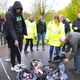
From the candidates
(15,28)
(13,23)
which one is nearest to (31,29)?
(15,28)

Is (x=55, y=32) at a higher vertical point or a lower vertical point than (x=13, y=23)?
lower

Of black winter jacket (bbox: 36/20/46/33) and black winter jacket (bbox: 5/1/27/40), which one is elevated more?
black winter jacket (bbox: 5/1/27/40)

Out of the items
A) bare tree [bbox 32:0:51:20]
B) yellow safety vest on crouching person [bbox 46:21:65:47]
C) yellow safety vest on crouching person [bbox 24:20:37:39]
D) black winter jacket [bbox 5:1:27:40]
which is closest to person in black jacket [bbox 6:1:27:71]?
black winter jacket [bbox 5:1:27:40]

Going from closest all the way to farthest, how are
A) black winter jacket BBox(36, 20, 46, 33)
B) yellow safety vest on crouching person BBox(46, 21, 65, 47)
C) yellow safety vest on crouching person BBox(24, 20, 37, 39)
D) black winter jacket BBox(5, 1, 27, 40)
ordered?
black winter jacket BBox(5, 1, 27, 40), yellow safety vest on crouching person BBox(46, 21, 65, 47), yellow safety vest on crouching person BBox(24, 20, 37, 39), black winter jacket BBox(36, 20, 46, 33)

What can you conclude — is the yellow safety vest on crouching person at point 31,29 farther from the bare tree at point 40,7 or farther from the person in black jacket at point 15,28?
the bare tree at point 40,7

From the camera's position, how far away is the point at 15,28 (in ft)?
30.5

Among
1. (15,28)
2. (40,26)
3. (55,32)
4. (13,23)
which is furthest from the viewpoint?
(40,26)

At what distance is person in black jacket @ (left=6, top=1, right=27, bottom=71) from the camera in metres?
8.98

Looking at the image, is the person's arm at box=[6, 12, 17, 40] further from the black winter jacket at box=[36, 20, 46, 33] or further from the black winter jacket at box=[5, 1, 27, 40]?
the black winter jacket at box=[36, 20, 46, 33]

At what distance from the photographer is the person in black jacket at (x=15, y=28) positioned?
898cm

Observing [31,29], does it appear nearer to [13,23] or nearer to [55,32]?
[55,32]

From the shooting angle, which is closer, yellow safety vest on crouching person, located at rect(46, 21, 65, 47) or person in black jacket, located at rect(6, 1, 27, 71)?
person in black jacket, located at rect(6, 1, 27, 71)

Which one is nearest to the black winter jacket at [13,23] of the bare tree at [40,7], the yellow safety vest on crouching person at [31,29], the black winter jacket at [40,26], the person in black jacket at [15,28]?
the person in black jacket at [15,28]

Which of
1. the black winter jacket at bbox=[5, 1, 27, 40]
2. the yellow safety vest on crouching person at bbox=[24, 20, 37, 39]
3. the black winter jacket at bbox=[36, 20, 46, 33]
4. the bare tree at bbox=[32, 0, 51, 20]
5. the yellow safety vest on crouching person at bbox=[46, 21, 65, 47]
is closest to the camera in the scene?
the black winter jacket at bbox=[5, 1, 27, 40]
